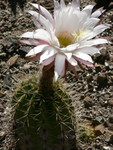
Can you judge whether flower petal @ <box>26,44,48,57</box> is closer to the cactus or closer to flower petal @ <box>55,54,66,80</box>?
flower petal @ <box>55,54,66,80</box>

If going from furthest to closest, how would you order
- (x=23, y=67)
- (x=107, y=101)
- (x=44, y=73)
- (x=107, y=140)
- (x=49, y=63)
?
1. (x=23, y=67)
2. (x=107, y=101)
3. (x=107, y=140)
4. (x=44, y=73)
5. (x=49, y=63)

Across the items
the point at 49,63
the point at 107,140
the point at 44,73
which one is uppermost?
the point at 49,63

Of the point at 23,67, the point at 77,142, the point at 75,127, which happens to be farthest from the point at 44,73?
the point at 23,67

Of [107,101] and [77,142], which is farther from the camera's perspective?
[107,101]

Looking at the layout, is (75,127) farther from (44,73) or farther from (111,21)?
(111,21)

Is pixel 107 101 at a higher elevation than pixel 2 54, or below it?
below

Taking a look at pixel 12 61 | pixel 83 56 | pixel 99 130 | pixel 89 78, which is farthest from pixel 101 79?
pixel 83 56
